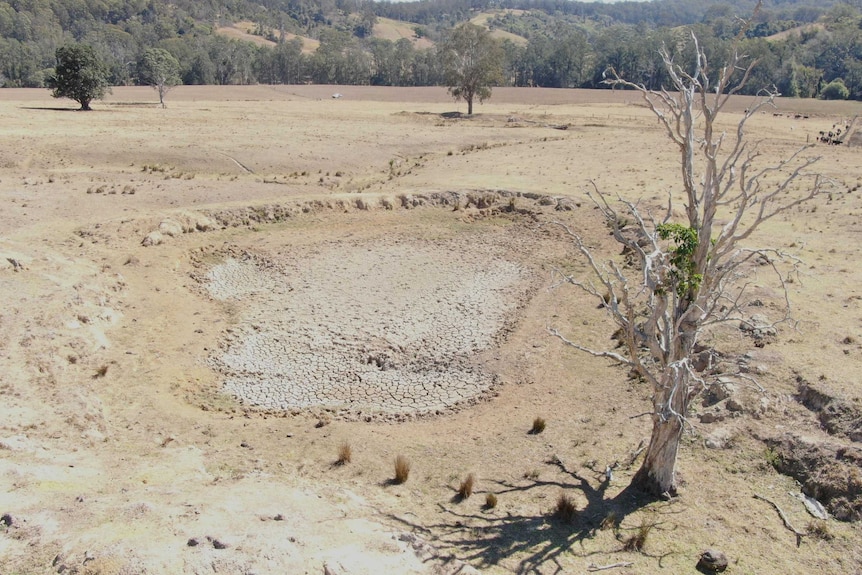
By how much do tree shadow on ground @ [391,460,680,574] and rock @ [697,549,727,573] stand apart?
1162mm

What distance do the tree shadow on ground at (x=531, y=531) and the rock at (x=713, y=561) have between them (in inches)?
45.7

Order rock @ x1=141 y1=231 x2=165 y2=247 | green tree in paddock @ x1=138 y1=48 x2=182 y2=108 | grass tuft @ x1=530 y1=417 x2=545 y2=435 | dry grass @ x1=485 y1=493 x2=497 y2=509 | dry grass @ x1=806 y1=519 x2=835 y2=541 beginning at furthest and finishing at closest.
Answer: green tree in paddock @ x1=138 y1=48 x2=182 y2=108, rock @ x1=141 y1=231 x2=165 y2=247, grass tuft @ x1=530 y1=417 x2=545 y2=435, dry grass @ x1=485 y1=493 x2=497 y2=509, dry grass @ x1=806 y1=519 x2=835 y2=541

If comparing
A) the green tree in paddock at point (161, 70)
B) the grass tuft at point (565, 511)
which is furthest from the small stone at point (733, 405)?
the green tree in paddock at point (161, 70)

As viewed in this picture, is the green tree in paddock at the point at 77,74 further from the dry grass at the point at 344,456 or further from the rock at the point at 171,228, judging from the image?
the dry grass at the point at 344,456

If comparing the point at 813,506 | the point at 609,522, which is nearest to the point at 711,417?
the point at 813,506

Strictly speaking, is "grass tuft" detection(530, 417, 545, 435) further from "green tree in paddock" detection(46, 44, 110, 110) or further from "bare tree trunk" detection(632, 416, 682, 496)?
"green tree in paddock" detection(46, 44, 110, 110)

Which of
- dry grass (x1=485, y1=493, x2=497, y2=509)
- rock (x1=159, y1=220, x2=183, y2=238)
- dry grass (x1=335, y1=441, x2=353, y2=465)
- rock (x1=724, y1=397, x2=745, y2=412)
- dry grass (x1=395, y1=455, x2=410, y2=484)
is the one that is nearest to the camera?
dry grass (x1=485, y1=493, x2=497, y2=509)

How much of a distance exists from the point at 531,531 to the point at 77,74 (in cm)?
5907

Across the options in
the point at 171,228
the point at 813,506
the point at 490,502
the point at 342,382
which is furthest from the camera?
the point at 171,228

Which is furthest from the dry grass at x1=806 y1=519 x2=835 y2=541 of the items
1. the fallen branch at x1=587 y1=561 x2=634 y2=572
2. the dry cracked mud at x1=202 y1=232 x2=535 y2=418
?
the dry cracked mud at x1=202 y1=232 x2=535 y2=418

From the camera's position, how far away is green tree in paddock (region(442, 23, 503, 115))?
207ft

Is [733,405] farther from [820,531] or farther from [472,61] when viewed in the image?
[472,61]

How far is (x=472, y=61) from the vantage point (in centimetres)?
6412

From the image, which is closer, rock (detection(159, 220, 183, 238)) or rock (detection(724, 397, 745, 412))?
rock (detection(724, 397, 745, 412))
